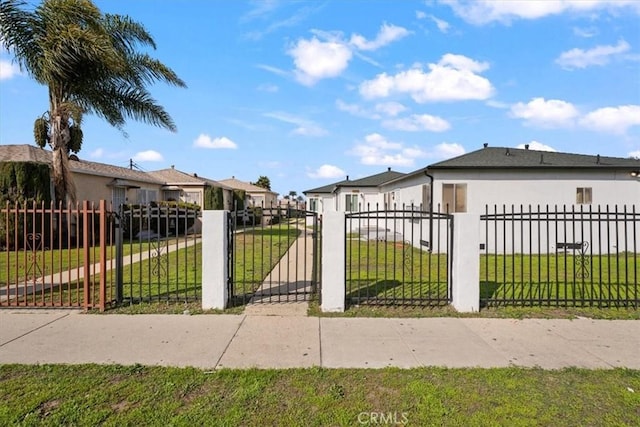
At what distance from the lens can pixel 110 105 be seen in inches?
643

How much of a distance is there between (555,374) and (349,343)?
2.39m

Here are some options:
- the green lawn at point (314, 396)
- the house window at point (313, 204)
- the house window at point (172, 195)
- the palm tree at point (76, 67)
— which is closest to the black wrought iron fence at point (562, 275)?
the green lawn at point (314, 396)

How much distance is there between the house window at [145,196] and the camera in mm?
26378

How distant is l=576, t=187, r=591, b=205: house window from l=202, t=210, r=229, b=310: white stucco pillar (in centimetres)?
1445

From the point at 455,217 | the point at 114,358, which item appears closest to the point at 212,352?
the point at 114,358

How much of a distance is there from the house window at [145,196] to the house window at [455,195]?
64.2 ft

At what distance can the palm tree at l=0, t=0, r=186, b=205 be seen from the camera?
496 inches

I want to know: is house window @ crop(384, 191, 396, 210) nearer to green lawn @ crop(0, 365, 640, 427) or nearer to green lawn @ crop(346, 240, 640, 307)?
green lawn @ crop(346, 240, 640, 307)

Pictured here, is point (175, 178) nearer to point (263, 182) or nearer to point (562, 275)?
point (562, 275)

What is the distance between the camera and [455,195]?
14984 mm

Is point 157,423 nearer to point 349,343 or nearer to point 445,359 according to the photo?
point 349,343

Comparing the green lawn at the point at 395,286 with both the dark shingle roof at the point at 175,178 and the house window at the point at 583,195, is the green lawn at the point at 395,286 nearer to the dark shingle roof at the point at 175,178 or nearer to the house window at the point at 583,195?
the house window at the point at 583,195

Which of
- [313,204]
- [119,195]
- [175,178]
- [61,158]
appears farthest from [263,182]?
[61,158]

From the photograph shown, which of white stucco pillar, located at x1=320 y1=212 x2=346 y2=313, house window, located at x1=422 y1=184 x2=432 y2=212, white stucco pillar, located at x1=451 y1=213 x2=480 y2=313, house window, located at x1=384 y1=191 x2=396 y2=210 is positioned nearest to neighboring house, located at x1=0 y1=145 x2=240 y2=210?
white stucco pillar, located at x1=320 y1=212 x2=346 y2=313
